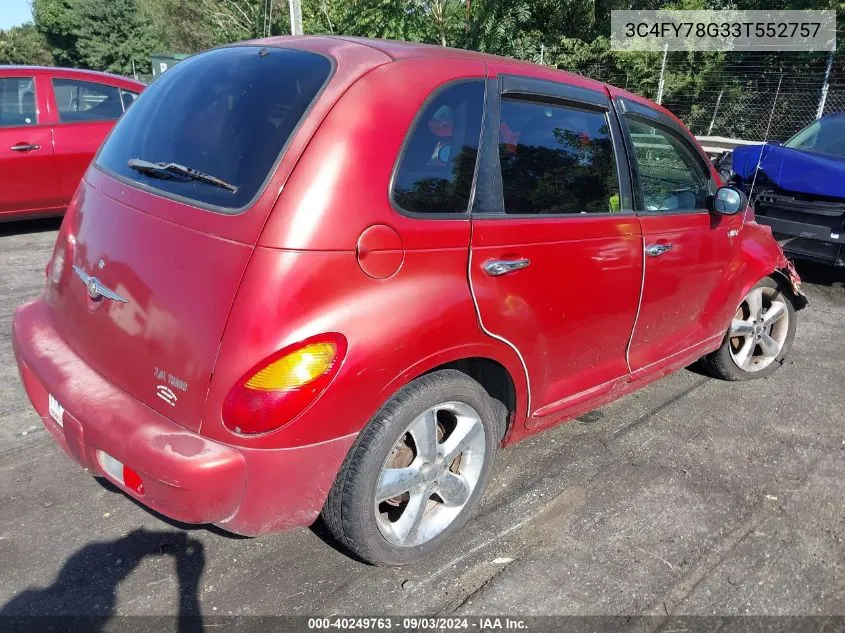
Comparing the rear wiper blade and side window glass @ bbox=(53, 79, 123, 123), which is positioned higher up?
the rear wiper blade

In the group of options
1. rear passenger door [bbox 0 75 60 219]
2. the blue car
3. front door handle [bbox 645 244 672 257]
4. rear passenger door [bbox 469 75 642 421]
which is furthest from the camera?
rear passenger door [bbox 0 75 60 219]

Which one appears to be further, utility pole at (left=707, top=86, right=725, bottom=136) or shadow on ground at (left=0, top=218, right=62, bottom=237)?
utility pole at (left=707, top=86, right=725, bottom=136)

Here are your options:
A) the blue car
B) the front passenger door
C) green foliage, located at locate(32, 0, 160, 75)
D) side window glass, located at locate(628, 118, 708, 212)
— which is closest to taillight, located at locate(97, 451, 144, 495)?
the front passenger door

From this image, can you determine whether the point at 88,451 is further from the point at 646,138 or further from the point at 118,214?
the point at 646,138

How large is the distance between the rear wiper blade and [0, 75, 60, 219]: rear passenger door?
200 inches

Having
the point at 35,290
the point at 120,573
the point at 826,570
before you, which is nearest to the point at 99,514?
the point at 120,573

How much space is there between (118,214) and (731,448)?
10.4ft

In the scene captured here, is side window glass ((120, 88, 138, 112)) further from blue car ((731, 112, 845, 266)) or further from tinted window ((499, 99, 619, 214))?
blue car ((731, 112, 845, 266))

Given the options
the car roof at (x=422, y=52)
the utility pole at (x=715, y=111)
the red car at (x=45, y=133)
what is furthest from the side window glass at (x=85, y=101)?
the utility pole at (x=715, y=111)

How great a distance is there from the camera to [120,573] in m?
2.46

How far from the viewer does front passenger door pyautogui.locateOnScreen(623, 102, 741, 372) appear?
3.21 metres

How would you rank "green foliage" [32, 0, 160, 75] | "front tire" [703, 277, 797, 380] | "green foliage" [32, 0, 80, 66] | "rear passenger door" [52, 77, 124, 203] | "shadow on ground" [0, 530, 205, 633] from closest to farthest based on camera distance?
"shadow on ground" [0, 530, 205, 633] → "front tire" [703, 277, 797, 380] → "rear passenger door" [52, 77, 124, 203] → "green foliage" [32, 0, 160, 75] → "green foliage" [32, 0, 80, 66]

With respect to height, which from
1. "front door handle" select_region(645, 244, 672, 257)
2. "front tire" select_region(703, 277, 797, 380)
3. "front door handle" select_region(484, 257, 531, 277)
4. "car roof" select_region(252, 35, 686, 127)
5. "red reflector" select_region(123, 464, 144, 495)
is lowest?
"front tire" select_region(703, 277, 797, 380)

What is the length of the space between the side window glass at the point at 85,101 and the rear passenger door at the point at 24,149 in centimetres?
19
